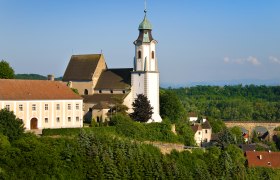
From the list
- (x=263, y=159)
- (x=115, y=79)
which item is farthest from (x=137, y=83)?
(x=263, y=159)

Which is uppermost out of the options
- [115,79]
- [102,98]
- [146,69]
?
[146,69]

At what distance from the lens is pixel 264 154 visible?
2505 inches

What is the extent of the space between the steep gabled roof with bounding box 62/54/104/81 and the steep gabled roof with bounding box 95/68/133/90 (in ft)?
4.16

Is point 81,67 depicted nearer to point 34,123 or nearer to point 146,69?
point 146,69

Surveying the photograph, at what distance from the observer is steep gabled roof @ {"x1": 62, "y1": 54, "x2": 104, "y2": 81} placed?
201 feet

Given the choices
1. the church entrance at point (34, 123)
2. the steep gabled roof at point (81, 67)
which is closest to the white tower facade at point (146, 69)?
the steep gabled roof at point (81, 67)

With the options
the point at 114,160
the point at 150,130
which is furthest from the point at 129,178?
the point at 150,130

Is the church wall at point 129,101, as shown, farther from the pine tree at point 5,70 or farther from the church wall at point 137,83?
the pine tree at point 5,70

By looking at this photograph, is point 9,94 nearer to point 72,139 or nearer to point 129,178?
point 72,139

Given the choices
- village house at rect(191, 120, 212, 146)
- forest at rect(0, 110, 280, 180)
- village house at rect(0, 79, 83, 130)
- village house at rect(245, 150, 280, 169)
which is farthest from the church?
village house at rect(191, 120, 212, 146)

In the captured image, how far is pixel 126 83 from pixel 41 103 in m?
11.2

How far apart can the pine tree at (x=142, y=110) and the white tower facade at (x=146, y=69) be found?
47.1 inches

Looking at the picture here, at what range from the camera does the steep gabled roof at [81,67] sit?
6125cm

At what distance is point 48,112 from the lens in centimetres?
5116
